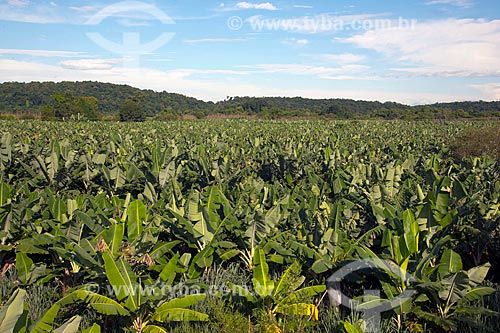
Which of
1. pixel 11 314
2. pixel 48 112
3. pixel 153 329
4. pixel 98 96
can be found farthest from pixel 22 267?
pixel 98 96

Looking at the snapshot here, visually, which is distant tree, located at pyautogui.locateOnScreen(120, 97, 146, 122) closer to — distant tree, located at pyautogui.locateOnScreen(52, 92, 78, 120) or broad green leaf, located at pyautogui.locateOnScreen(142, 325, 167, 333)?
distant tree, located at pyautogui.locateOnScreen(52, 92, 78, 120)

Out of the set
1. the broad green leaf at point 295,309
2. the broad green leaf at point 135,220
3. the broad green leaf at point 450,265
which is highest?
the broad green leaf at point 135,220

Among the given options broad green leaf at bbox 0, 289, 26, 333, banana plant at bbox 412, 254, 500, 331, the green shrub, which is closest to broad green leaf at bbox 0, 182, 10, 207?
broad green leaf at bbox 0, 289, 26, 333

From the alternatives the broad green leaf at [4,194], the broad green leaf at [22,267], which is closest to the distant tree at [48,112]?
the broad green leaf at [4,194]

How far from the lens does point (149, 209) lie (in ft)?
16.2

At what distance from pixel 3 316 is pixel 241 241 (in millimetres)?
2518

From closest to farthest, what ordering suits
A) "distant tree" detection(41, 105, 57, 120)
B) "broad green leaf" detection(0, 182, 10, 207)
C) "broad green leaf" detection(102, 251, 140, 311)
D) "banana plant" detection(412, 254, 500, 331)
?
"broad green leaf" detection(102, 251, 140, 311) → "banana plant" detection(412, 254, 500, 331) → "broad green leaf" detection(0, 182, 10, 207) → "distant tree" detection(41, 105, 57, 120)

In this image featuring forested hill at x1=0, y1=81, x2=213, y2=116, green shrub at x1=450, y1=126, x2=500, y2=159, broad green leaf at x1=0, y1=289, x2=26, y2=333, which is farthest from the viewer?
forested hill at x1=0, y1=81, x2=213, y2=116

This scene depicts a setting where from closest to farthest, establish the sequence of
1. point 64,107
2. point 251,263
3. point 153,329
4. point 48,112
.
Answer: point 153,329 → point 251,263 → point 48,112 → point 64,107

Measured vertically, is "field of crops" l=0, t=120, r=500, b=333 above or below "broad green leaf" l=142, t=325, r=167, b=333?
above

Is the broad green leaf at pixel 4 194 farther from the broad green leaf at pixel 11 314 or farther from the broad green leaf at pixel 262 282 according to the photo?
the broad green leaf at pixel 262 282

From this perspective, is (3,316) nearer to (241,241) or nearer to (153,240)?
(153,240)

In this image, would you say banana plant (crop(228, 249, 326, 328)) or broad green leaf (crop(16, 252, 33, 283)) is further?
broad green leaf (crop(16, 252, 33, 283))

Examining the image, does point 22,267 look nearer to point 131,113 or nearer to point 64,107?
point 64,107
